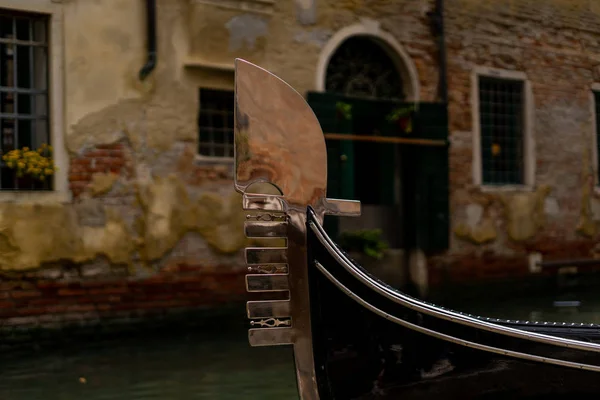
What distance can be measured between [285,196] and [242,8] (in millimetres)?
4114

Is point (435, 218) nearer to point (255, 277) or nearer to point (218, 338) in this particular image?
point (218, 338)

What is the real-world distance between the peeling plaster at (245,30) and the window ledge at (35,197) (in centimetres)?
180

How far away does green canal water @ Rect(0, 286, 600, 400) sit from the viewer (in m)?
4.45

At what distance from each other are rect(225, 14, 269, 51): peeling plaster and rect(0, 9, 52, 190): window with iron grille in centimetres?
145

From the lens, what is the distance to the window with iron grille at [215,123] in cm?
656

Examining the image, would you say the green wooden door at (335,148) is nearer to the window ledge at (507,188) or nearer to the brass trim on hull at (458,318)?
the window ledge at (507,188)

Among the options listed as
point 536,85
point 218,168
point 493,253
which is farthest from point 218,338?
point 536,85

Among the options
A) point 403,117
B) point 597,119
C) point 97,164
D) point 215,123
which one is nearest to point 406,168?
point 403,117

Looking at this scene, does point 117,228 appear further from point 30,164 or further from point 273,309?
point 273,309

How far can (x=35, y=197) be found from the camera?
221 inches

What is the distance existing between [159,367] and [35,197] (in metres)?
1.54

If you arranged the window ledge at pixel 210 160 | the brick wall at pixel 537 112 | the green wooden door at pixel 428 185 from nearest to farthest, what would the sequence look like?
the window ledge at pixel 210 160 < the green wooden door at pixel 428 185 < the brick wall at pixel 537 112

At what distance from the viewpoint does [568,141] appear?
9055 millimetres

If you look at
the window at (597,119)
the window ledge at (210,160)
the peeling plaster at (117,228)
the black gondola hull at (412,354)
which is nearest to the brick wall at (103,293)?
the peeling plaster at (117,228)
